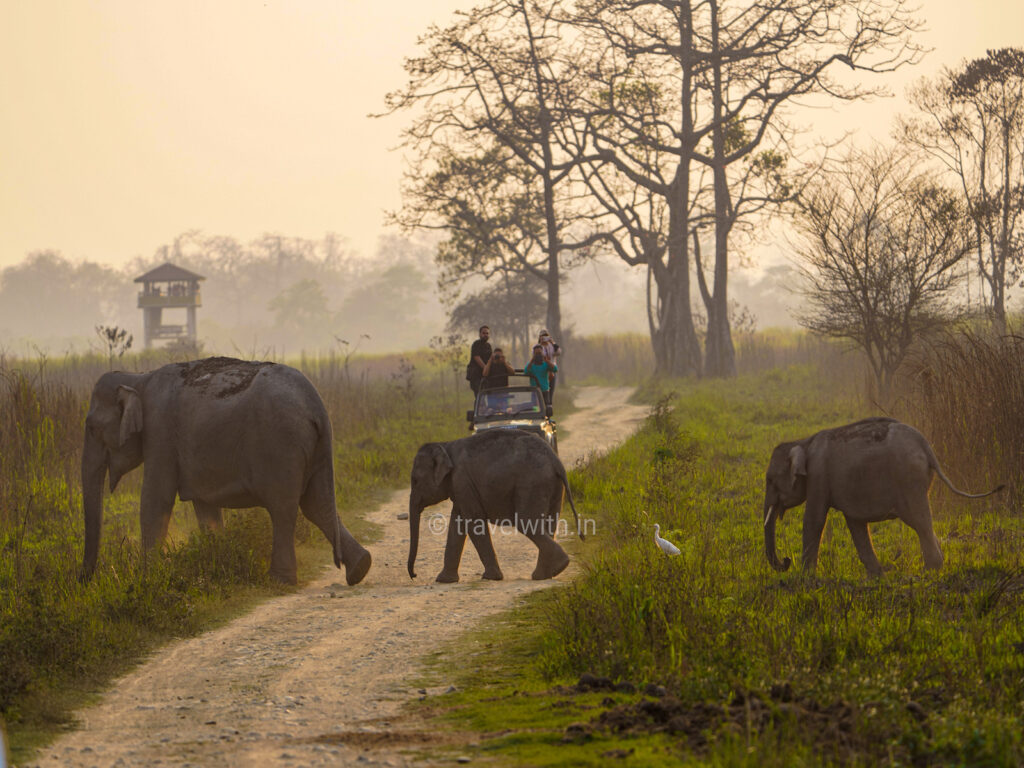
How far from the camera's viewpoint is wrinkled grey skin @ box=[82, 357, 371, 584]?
1027 centimetres

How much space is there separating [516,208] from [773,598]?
37.9 metres

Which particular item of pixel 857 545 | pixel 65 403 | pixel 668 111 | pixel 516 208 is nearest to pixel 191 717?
pixel 857 545

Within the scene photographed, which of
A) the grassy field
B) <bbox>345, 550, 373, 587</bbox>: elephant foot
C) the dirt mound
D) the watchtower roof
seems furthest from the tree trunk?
the watchtower roof

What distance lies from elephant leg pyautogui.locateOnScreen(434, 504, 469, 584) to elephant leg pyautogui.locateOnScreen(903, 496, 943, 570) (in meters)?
3.91

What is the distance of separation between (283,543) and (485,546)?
6.01 feet

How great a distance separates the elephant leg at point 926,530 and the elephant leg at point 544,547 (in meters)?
3.09

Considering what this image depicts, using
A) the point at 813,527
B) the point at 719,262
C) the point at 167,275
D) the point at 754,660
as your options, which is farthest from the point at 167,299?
the point at 754,660

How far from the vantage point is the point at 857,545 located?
364 inches

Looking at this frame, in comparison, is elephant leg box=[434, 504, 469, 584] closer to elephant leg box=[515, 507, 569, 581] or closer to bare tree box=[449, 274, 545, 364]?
elephant leg box=[515, 507, 569, 581]

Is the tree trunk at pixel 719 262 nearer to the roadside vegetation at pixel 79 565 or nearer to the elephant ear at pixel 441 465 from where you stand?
the roadside vegetation at pixel 79 565

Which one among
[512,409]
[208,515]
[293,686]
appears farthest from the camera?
[512,409]

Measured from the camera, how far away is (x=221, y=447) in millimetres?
10336

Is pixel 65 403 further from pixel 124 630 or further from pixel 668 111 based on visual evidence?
pixel 668 111

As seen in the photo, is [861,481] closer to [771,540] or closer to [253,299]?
[771,540]
